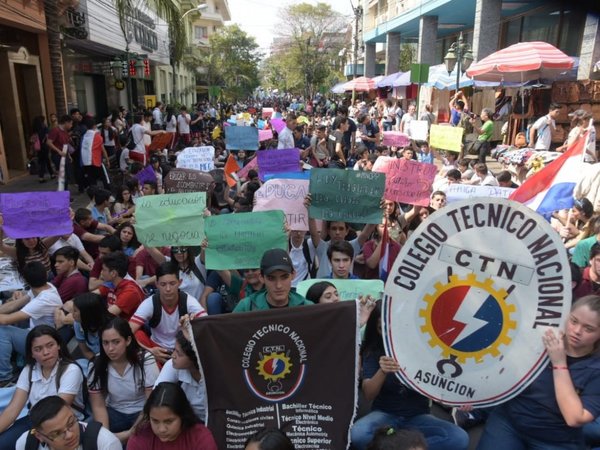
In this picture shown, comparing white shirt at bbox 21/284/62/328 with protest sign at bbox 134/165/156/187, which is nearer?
white shirt at bbox 21/284/62/328

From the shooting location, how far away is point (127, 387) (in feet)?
11.4

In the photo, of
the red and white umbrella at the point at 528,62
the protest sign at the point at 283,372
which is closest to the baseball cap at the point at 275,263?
the protest sign at the point at 283,372

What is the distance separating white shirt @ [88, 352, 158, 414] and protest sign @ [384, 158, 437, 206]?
3.31 meters

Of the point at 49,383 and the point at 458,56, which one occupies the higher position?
the point at 458,56

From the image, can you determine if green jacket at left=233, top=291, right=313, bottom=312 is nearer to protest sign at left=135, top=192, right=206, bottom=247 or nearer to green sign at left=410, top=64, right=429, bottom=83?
protest sign at left=135, top=192, right=206, bottom=247

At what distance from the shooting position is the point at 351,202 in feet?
16.4

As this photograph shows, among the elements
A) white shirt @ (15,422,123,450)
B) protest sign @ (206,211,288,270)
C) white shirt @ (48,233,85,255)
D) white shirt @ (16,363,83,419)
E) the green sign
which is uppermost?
the green sign

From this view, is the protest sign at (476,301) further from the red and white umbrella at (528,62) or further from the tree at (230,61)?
the tree at (230,61)

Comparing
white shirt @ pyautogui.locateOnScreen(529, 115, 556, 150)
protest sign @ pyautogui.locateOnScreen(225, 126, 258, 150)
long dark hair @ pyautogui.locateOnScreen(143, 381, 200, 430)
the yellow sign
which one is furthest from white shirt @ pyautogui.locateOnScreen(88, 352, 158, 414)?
the yellow sign

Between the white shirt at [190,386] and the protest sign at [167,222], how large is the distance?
5.54 feet

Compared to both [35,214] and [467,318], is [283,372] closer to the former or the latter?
[467,318]

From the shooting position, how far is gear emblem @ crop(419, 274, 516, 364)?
8.54ft

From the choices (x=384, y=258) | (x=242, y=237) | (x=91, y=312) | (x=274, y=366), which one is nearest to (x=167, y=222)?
(x=242, y=237)

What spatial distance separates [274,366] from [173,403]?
0.60 metres
